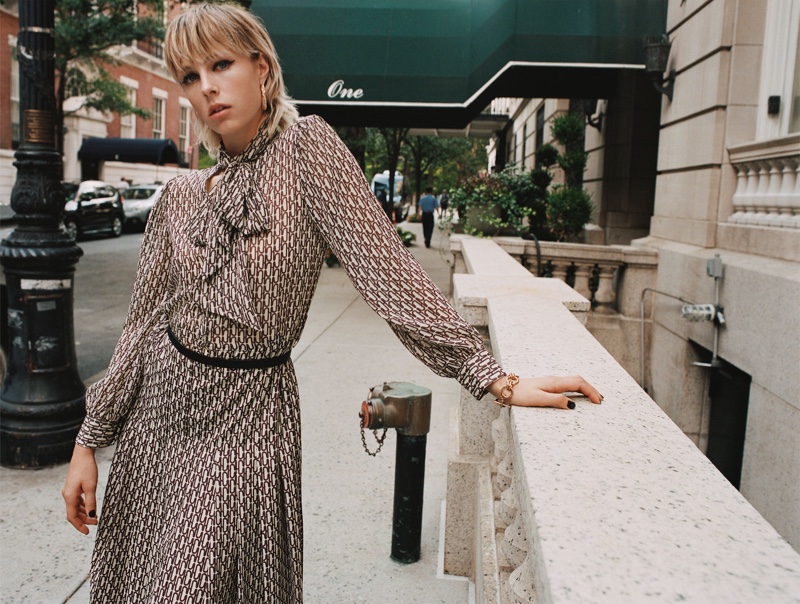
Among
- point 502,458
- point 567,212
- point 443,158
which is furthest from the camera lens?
point 443,158

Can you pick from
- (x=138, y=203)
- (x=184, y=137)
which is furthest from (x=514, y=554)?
(x=184, y=137)

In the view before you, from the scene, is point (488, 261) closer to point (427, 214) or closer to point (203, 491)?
point (203, 491)

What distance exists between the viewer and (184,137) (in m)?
44.7

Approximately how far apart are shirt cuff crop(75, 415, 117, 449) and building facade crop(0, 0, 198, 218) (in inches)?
1041

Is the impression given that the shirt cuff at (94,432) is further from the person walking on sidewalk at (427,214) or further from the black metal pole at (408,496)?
the person walking on sidewalk at (427,214)

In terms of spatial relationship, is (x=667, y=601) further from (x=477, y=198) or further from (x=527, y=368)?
(x=477, y=198)

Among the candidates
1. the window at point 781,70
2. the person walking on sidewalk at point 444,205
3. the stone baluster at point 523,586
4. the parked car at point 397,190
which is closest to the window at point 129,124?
the parked car at point 397,190

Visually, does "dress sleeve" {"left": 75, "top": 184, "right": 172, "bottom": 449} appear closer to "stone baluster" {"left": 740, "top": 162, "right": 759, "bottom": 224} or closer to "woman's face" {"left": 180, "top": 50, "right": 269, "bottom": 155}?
"woman's face" {"left": 180, "top": 50, "right": 269, "bottom": 155}

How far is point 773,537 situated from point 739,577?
6.6 inches

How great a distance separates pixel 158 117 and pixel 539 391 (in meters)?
42.8

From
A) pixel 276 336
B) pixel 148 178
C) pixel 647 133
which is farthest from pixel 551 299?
pixel 148 178

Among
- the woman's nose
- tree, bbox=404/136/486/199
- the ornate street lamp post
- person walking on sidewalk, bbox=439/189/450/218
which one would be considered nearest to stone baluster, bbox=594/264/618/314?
person walking on sidewalk, bbox=439/189/450/218

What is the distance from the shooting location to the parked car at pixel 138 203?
27547 millimetres

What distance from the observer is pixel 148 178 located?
1607 inches
